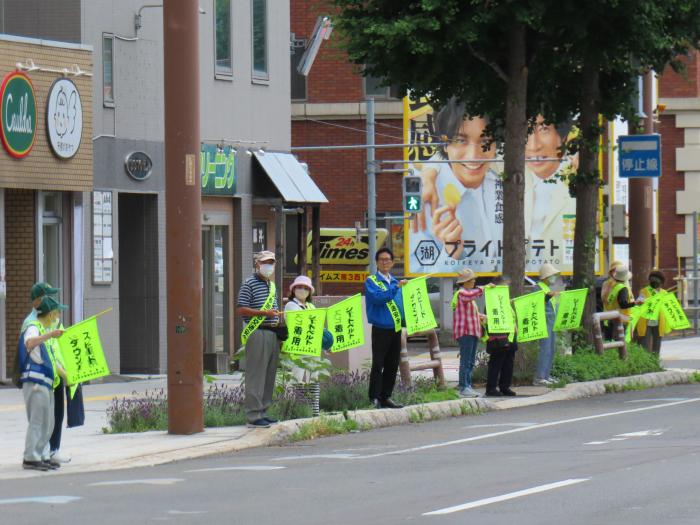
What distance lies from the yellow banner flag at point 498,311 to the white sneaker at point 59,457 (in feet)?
23.7

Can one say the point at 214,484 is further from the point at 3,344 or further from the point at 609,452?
the point at 3,344

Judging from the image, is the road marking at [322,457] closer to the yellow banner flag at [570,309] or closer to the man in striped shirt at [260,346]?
the man in striped shirt at [260,346]

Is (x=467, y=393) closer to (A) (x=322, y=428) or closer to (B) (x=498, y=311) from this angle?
(B) (x=498, y=311)

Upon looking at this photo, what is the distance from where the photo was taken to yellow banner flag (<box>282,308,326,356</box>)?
632 inches

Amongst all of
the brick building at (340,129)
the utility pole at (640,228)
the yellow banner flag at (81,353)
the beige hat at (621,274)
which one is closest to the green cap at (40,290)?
the yellow banner flag at (81,353)

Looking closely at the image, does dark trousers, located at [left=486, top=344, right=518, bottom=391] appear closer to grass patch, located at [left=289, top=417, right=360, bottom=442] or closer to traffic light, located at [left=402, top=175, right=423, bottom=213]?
grass patch, located at [left=289, top=417, right=360, bottom=442]

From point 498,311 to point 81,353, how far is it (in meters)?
7.55

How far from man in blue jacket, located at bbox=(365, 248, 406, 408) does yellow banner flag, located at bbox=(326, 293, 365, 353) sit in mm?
431

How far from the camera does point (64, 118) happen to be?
21219mm

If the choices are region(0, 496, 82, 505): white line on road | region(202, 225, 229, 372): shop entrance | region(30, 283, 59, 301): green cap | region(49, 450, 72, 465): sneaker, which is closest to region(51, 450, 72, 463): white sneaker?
region(49, 450, 72, 465): sneaker

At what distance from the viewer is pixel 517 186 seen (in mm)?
21078

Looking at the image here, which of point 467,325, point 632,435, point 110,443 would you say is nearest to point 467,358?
point 467,325

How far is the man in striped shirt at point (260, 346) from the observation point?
15195mm

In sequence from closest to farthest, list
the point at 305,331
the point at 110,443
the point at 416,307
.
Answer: the point at 110,443
the point at 305,331
the point at 416,307
